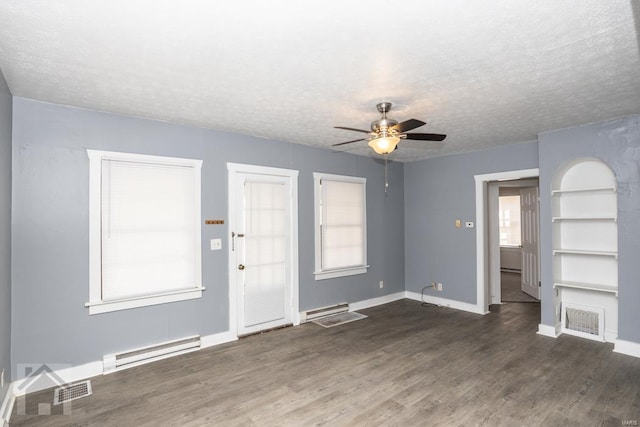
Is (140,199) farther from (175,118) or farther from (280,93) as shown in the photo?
(280,93)

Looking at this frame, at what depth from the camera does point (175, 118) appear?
3.64m

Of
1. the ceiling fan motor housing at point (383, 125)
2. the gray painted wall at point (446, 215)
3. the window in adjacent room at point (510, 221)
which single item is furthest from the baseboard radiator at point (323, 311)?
the window in adjacent room at point (510, 221)

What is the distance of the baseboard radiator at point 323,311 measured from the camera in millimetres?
4941

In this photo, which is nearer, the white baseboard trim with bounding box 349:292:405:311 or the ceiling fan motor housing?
the ceiling fan motor housing

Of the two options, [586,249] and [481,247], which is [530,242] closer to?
[481,247]

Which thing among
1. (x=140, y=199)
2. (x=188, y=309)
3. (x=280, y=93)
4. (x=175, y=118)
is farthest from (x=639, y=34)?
(x=188, y=309)

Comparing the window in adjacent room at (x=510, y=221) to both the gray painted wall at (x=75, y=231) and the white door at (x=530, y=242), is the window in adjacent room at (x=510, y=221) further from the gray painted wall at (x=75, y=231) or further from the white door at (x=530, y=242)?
the gray painted wall at (x=75, y=231)

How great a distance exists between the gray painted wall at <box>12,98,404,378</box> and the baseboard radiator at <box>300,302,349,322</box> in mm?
1269

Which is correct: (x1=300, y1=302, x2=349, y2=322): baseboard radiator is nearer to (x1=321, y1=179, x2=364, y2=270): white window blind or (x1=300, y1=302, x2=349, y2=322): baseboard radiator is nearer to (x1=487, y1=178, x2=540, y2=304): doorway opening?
(x1=321, y1=179, x2=364, y2=270): white window blind

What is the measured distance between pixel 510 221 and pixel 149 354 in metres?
9.78

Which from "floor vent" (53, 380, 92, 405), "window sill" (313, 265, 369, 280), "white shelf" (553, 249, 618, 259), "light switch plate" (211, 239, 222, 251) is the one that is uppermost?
"light switch plate" (211, 239, 222, 251)

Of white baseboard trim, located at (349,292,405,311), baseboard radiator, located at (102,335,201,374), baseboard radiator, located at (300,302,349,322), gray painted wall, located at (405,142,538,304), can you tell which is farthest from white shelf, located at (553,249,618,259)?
baseboard radiator, located at (102,335,201,374)

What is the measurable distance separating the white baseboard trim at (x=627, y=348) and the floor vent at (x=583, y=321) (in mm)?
310

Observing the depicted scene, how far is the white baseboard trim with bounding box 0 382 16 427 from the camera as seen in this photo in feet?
8.14
